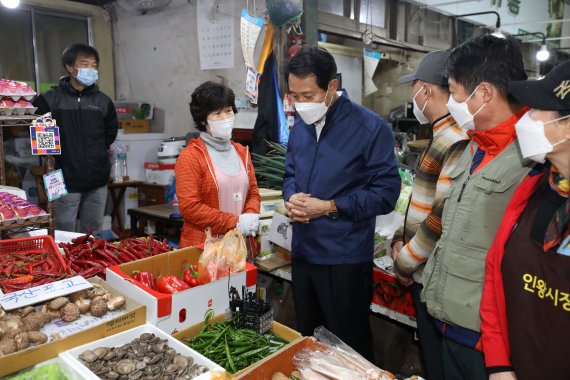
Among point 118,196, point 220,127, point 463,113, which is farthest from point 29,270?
point 118,196

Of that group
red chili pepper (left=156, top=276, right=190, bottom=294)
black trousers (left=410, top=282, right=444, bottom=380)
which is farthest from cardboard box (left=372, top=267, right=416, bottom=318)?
red chili pepper (left=156, top=276, right=190, bottom=294)

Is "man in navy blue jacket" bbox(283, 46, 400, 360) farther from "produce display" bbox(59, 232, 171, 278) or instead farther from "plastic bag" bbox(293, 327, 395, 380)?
"produce display" bbox(59, 232, 171, 278)

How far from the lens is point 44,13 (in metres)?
6.18

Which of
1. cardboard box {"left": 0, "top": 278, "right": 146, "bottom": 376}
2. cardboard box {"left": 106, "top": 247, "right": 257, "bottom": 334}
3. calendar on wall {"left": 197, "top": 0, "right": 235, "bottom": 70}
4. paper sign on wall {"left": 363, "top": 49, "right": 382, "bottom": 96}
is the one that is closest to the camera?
cardboard box {"left": 0, "top": 278, "right": 146, "bottom": 376}

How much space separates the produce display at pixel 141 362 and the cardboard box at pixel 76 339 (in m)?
0.07

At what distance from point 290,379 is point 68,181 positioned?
3.24 m

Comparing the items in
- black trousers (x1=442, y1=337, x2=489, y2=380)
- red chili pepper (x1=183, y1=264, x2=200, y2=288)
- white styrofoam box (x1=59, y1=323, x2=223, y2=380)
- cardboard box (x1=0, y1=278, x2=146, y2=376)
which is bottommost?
black trousers (x1=442, y1=337, x2=489, y2=380)

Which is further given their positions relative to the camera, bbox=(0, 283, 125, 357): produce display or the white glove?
the white glove

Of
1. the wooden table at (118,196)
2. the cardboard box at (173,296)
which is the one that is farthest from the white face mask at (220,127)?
the wooden table at (118,196)

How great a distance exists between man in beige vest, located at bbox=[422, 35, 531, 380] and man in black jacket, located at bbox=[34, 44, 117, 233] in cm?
327

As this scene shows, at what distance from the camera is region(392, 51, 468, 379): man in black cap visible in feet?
6.15

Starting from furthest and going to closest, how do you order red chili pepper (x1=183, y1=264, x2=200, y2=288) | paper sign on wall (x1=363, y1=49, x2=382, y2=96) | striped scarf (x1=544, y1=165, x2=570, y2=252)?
1. paper sign on wall (x1=363, y1=49, x2=382, y2=96)
2. red chili pepper (x1=183, y1=264, x2=200, y2=288)
3. striped scarf (x1=544, y1=165, x2=570, y2=252)

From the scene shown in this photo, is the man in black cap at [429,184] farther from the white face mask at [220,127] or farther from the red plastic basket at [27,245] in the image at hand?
the red plastic basket at [27,245]

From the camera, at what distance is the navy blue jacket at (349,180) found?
83.1 inches
